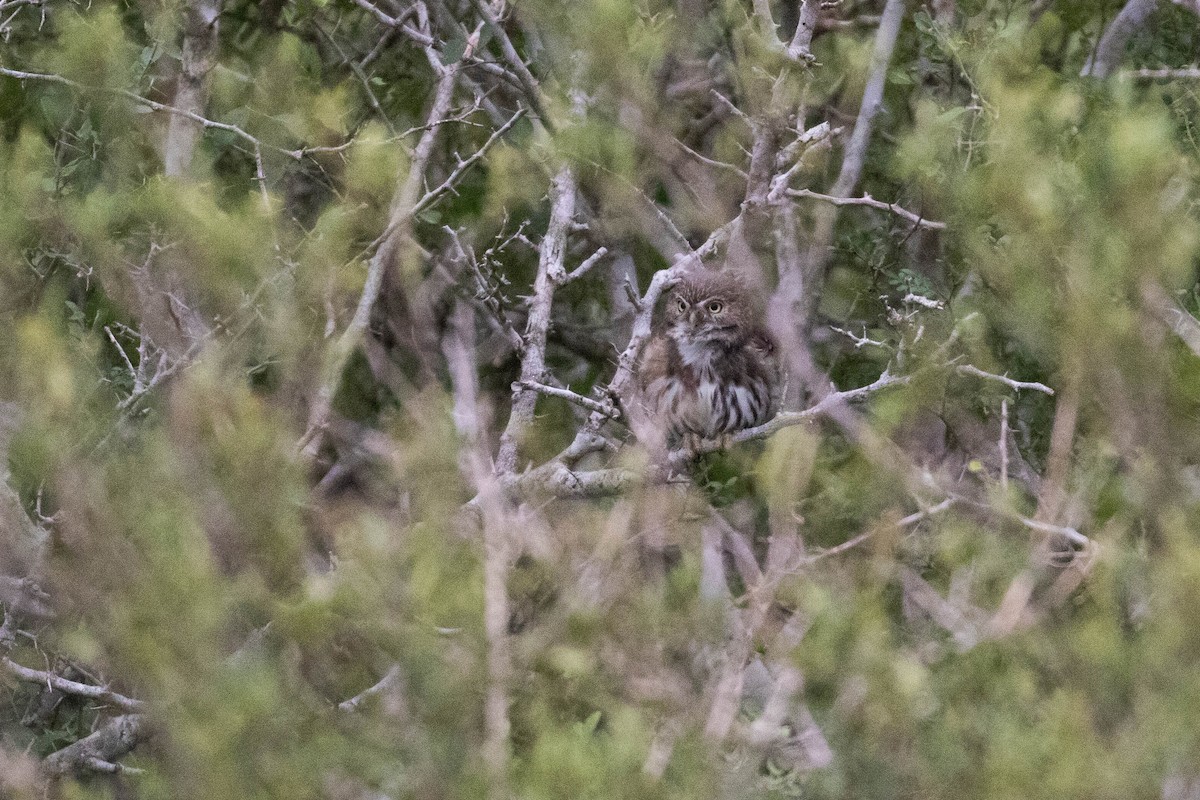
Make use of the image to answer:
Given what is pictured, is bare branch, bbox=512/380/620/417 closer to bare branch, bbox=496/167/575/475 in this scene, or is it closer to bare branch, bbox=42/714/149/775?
bare branch, bbox=496/167/575/475

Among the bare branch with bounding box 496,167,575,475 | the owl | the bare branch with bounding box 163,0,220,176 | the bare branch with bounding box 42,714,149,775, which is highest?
the bare branch with bounding box 163,0,220,176

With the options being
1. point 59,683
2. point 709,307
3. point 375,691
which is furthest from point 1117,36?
point 59,683

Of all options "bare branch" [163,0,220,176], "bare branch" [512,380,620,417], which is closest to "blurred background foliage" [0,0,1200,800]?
"bare branch" [163,0,220,176]

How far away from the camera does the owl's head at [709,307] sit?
614 cm

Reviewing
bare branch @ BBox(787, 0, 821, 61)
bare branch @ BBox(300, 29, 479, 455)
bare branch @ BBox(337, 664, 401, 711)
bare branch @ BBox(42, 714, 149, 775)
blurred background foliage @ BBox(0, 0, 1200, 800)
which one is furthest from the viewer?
bare branch @ BBox(300, 29, 479, 455)

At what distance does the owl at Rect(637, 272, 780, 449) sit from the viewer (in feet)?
20.3

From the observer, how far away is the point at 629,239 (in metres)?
6.45

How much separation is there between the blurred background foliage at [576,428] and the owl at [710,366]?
205 mm

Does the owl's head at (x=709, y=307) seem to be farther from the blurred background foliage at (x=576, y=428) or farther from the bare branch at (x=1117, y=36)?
the bare branch at (x=1117, y=36)

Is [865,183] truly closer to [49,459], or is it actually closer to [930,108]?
[930,108]

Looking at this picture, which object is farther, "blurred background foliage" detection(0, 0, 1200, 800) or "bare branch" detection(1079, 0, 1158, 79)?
"bare branch" detection(1079, 0, 1158, 79)

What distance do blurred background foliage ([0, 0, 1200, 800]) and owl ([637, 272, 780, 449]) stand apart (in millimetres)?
205

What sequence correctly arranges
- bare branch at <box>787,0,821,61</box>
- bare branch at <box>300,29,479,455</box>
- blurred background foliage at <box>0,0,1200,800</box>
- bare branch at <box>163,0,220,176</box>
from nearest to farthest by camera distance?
blurred background foliage at <box>0,0,1200,800</box>, bare branch at <box>787,0,821,61</box>, bare branch at <box>300,29,479,455</box>, bare branch at <box>163,0,220,176</box>

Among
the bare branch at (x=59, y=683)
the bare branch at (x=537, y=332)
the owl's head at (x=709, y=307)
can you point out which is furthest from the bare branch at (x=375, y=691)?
the owl's head at (x=709, y=307)
